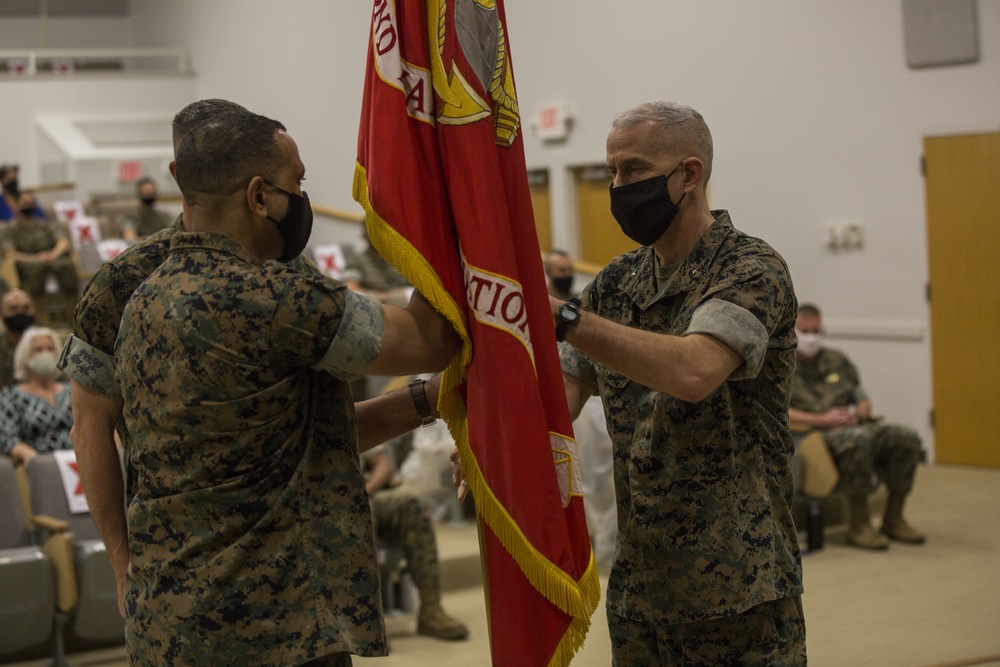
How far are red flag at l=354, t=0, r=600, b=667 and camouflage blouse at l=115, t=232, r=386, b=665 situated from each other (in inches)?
10.3

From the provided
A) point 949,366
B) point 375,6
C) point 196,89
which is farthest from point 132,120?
point 375,6

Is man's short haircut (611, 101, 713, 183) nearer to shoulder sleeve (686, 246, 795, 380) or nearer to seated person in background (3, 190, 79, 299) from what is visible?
shoulder sleeve (686, 246, 795, 380)

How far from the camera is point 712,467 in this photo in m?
2.27

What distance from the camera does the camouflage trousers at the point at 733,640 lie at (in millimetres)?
2277

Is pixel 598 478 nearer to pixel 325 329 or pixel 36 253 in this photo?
pixel 325 329

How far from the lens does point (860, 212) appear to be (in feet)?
28.3

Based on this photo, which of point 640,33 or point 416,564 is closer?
point 416,564

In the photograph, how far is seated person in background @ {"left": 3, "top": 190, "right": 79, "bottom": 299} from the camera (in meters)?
10.7

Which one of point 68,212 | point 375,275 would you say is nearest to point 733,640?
point 375,275

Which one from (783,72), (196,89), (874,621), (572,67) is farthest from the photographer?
(196,89)

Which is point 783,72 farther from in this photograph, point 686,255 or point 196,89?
point 196,89

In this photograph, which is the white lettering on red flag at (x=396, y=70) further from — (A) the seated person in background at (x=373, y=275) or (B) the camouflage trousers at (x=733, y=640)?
(A) the seated person in background at (x=373, y=275)

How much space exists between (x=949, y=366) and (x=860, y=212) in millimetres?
1296

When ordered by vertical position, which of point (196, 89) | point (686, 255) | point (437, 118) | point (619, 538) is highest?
point (196, 89)
